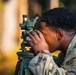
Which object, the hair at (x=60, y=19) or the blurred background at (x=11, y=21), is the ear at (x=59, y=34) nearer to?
the hair at (x=60, y=19)

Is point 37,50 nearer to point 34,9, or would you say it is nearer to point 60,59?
point 60,59

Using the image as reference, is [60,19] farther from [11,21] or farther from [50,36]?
[11,21]

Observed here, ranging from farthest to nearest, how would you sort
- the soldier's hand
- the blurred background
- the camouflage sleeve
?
the blurred background → the soldier's hand → the camouflage sleeve

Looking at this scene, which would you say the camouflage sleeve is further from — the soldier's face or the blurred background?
the blurred background

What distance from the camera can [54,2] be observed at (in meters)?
18.5

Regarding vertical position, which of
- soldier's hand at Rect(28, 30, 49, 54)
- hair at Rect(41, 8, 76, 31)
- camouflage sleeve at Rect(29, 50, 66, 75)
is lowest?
camouflage sleeve at Rect(29, 50, 66, 75)

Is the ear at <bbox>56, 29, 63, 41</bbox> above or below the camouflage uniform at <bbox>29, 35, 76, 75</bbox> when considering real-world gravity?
above

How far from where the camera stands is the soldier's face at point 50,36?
14.8 feet

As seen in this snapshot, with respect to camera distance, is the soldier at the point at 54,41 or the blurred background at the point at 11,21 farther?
the blurred background at the point at 11,21

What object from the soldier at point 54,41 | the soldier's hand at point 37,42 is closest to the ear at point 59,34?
the soldier at point 54,41

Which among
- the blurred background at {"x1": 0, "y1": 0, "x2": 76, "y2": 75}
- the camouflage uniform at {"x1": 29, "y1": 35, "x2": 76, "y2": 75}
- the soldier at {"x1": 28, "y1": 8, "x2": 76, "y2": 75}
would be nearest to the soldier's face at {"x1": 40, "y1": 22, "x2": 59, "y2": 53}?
the soldier at {"x1": 28, "y1": 8, "x2": 76, "y2": 75}

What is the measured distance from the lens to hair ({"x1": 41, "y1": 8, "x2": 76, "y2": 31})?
4.50 metres

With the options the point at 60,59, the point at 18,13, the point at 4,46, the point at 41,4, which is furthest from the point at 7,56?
the point at 60,59

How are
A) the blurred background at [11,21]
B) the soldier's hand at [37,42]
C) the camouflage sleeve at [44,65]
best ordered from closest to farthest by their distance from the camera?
the camouflage sleeve at [44,65]
the soldier's hand at [37,42]
the blurred background at [11,21]
